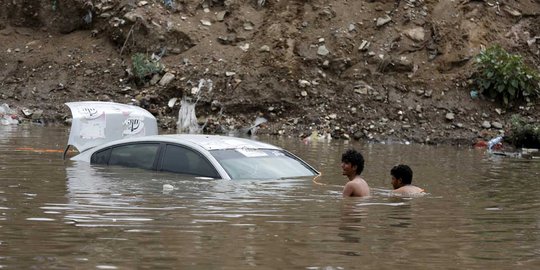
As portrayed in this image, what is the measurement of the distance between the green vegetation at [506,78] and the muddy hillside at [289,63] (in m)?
0.32

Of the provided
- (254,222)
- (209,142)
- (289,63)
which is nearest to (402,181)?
(209,142)

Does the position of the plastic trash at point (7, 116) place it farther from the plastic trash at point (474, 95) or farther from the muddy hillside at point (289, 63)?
the plastic trash at point (474, 95)

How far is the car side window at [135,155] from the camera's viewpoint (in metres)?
11.8

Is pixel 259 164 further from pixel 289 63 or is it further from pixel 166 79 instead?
pixel 166 79

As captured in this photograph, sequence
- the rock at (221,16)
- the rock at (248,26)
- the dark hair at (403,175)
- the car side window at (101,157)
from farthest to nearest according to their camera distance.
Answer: the rock at (221,16) < the rock at (248,26) < the car side window at (101,157) < the dark hair at (403,175)

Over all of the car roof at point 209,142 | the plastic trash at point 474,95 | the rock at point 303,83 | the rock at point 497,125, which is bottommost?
the car roof at point 209,142

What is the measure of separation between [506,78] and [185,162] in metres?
13.4

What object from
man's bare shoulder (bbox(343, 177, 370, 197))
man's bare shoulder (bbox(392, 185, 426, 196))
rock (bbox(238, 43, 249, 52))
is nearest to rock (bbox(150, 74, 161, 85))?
rock (bbox(238, 43, 249, 52))

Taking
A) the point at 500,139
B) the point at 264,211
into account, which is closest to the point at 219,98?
the point at 500,139

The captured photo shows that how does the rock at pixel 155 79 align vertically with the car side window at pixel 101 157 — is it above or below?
above

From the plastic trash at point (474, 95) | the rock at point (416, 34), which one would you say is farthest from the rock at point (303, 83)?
the plastic trash at point (474, 95)

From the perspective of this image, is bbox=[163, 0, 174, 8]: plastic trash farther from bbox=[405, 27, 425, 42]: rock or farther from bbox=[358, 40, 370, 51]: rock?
bbox=[405, 27, 425, 42]: rock

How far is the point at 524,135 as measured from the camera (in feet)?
66.6

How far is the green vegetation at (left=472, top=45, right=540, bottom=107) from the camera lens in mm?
22953
